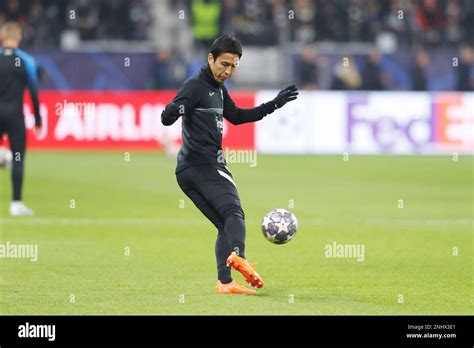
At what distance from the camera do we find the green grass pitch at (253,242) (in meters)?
10.2

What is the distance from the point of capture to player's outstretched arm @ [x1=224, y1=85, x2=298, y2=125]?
10992mm

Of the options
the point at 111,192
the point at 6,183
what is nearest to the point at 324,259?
the point at 111,192

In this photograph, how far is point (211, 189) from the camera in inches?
421

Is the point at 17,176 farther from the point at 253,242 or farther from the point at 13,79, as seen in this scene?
the point at 253,242

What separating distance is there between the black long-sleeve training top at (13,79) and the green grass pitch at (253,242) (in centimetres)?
158

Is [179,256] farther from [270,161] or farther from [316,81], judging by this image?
[316,81]

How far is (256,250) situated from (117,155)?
15772 mm

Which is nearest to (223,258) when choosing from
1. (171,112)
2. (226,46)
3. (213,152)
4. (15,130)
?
(213,152)

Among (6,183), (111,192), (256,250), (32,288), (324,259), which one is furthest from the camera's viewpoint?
(6,183)

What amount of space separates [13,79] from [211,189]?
7.26 meters

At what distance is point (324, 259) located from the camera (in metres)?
13.4

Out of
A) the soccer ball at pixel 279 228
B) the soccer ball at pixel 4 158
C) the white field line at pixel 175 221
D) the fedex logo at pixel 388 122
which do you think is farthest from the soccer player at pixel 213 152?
the fedex logo at pixel 388 122
